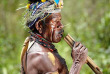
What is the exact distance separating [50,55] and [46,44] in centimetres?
17

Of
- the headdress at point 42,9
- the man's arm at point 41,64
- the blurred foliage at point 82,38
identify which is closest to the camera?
the man's arm at point 41,64

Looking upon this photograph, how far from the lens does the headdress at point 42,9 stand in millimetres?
2232

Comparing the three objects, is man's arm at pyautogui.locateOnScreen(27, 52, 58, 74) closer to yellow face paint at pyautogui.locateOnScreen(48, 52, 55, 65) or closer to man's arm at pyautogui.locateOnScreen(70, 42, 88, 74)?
yellow face paint at pyautogui.locateOnScreen(48, 52, 55, 65)

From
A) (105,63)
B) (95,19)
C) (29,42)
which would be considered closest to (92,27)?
(95,19)

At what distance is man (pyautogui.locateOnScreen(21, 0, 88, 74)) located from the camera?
6.99 feet

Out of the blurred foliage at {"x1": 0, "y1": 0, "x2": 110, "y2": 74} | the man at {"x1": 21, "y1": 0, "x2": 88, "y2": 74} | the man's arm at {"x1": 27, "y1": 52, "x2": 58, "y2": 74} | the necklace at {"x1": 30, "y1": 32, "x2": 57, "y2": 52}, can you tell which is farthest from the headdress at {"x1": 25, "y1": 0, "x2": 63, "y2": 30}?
the blurred foliage at {"x1": 0, "y1": 0, "x2": 110, "y2": 74}

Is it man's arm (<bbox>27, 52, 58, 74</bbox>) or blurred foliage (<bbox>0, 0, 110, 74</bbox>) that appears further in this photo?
blurred foliage (<bbox>0, 0, 110, 74</bbox>)

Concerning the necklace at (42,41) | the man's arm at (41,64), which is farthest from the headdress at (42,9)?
the man's arm at (41,64)

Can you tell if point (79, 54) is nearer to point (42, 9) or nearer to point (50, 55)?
point (50, 55)

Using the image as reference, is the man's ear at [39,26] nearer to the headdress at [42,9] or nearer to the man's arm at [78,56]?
the headdress at [42,9]

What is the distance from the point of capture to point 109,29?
6070 mm

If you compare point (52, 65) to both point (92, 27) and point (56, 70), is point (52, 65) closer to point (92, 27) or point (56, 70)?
point (56, 70)

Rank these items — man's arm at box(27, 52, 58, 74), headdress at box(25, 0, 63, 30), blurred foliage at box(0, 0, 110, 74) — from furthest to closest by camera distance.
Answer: blurred foliage at box(0, 0, 110, 74) < headdress at box(25, 0, 63, 30) < man's arm at box(27, 52, 58, 74)

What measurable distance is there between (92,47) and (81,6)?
4.07 metres
